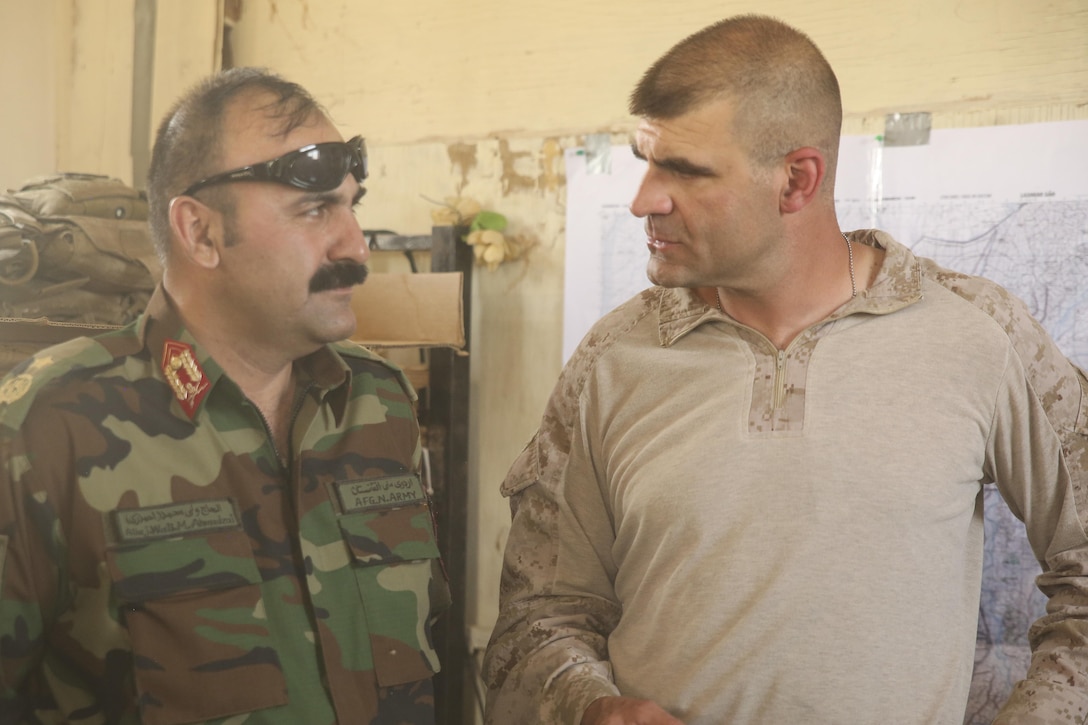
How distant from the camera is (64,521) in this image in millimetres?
962

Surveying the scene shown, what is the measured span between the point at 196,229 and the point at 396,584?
465 mm

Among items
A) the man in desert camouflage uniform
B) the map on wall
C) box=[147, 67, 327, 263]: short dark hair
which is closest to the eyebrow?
the man in desert camouflage uniform

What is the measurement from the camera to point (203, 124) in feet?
3.46

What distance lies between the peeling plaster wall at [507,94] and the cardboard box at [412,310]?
25 centimetres

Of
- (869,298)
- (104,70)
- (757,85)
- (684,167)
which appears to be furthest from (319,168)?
(104,70)

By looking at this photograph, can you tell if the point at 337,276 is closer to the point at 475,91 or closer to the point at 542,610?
the point at 542,610

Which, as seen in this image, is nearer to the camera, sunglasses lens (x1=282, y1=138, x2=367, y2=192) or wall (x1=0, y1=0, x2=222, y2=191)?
sunglasses lens (x1=282, y1=138, x2=367, y2=192)

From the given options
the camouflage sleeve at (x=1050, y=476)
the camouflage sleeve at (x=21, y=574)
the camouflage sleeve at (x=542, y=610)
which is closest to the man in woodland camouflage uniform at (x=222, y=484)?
the camouflage sleeve at (x=21, y=574)

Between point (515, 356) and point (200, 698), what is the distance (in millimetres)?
1371

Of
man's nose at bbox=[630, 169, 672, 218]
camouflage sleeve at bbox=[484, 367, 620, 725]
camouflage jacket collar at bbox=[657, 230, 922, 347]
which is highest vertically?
man's nose at bbox=[630, 169, 672, 218]

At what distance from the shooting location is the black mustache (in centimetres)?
108

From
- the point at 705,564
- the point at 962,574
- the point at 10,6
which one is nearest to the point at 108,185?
the point at 10,6

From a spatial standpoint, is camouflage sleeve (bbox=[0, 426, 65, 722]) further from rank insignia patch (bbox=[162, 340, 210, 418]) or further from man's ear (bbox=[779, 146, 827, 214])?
man's ear (bbox=[779, 146, 827, 214])

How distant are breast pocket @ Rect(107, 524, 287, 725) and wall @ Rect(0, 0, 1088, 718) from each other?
127 cm
